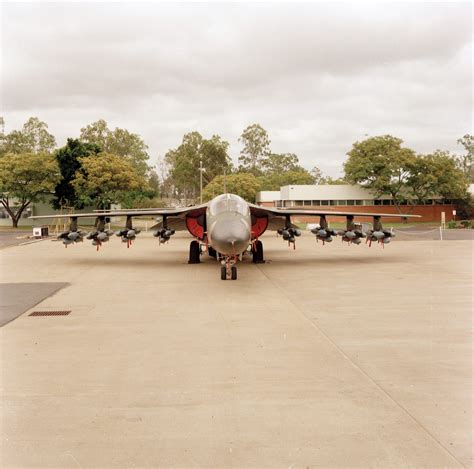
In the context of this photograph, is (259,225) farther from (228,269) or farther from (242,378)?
(242,378)

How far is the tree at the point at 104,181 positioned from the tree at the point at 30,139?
44745 millimetres

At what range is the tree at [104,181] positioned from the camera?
Result: 62.0m

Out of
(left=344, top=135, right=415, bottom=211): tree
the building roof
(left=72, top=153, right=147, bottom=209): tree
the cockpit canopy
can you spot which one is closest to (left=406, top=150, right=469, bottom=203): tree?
(left=344, top=135, right=415, bottom=211): tree

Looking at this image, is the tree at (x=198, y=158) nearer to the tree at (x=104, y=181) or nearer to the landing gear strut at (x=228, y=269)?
the tree at (x=104, y=181)

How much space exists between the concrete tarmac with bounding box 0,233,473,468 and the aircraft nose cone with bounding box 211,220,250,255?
136cm

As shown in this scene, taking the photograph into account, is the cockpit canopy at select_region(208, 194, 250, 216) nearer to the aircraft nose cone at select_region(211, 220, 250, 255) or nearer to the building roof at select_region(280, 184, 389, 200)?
the aircraft nose cone at select_region(211, 220, 250, 255)

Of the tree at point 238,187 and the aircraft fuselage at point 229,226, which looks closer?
the aircraft fuselage at point 229,226

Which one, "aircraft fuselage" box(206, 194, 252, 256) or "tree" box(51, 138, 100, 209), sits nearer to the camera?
"aircraft fuselage" box(206, 194, 252, 256)

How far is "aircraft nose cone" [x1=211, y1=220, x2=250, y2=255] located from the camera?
16375mm

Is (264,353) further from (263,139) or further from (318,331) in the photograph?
(263,139)

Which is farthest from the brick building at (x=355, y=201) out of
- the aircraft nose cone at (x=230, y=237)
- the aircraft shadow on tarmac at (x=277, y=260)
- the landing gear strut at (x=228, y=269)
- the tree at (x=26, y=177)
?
the aircraft nose cone at (x=230, y=237)

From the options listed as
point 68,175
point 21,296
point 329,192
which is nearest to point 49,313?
point 21,296

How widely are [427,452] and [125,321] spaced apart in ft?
25.0

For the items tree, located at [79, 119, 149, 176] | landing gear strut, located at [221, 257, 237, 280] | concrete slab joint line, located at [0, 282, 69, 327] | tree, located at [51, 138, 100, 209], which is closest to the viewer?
concrete slab joint line, located at [0, 282, 69, 327]
